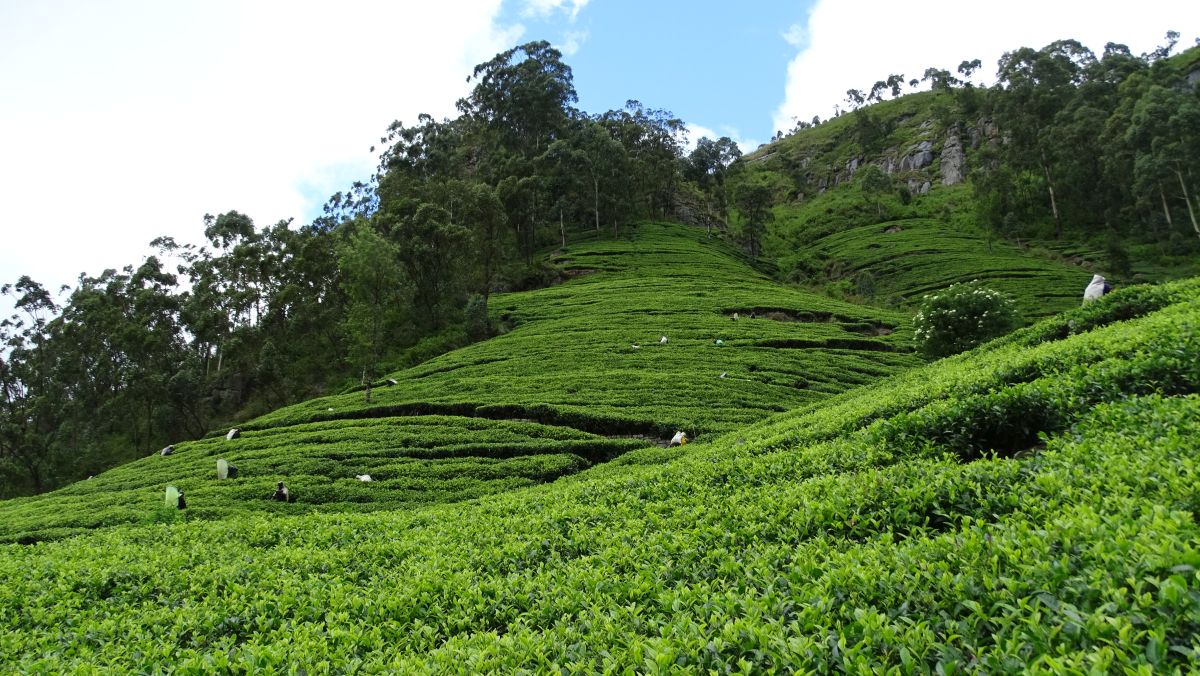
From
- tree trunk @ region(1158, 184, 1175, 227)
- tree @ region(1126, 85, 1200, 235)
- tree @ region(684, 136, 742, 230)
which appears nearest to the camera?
tree @ region(1126, 85, 1200, 235)

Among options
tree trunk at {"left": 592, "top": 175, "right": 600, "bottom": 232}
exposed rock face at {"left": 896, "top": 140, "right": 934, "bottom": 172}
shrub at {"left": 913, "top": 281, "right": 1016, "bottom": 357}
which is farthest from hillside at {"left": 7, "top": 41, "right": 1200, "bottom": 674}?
exposed rock face at {"left": 896, "top": 140, "right": 934, "bottom": 172}

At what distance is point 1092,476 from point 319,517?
12205mm

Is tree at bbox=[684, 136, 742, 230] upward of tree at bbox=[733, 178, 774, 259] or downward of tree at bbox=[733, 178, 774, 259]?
upward

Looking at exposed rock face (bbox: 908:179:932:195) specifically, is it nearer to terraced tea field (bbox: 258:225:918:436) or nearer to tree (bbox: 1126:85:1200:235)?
tree (bbox: 1126:85:1200:235)

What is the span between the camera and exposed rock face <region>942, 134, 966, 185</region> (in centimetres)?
9800

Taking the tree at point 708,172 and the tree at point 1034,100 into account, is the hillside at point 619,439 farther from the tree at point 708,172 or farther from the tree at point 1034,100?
the tree at point 708,172

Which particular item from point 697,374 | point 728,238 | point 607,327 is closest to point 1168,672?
point 697,374

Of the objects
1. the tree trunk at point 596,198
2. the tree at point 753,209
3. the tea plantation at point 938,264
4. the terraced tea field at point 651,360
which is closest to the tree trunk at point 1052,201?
the tea plantation at point 938,264

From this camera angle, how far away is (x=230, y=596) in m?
7.47

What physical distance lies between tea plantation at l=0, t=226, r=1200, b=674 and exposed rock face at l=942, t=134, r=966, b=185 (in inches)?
3866

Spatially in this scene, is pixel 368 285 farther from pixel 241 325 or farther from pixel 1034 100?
pixel 1034 100

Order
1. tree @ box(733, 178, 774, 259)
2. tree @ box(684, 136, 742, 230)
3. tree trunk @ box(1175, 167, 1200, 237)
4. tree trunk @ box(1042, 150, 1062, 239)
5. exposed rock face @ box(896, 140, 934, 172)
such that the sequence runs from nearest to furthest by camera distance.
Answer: tree trunk @ box(1175, 167, 1200, 237)
tree trunk @ box(1042, 150, 1062, 239)
tree @ box(733, 178, 774, 259)
tree @ box(684, 136, 742, 230)
exposed rock face @ box(896, 140, 934, 172)

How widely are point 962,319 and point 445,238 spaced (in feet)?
109

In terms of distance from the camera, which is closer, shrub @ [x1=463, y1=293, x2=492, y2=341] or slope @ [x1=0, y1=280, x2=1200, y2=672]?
slope @ [x1=0, y1=280, x2=1200, y2=672]
